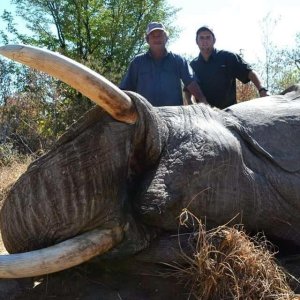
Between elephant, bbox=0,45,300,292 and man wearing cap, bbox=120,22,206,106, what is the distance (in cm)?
207

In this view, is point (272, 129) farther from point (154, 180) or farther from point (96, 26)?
point (96, 26)

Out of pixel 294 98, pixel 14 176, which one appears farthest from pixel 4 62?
pixel 294 98

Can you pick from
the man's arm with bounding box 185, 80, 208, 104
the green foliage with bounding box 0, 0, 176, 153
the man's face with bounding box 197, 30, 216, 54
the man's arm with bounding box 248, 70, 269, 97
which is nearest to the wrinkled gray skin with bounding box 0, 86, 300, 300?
the man's arm with bounding box 185, 80, 208, 104

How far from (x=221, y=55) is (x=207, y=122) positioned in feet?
9.52

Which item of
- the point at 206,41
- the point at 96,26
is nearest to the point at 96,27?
the point at 96,26

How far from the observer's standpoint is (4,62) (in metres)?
17.6

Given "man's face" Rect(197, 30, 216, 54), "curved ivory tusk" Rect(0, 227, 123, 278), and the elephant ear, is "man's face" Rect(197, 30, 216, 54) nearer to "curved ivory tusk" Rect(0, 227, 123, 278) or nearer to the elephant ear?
the elephant ear

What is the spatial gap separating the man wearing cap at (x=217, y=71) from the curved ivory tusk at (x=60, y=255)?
3.54 metres

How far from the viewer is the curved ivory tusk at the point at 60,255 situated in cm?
330

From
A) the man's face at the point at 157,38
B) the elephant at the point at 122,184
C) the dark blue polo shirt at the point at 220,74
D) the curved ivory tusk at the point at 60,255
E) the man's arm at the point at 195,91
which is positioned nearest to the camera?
the curved ivory tusk at the point at 60,255

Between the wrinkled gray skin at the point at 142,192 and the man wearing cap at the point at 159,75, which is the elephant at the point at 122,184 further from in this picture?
the man wearing cap at the point at 159,75

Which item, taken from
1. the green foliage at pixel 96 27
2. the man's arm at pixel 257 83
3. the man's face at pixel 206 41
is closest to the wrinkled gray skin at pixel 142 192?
the man's arm at pixel 257 83

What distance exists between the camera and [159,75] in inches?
247

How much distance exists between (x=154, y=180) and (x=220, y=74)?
135 inches
